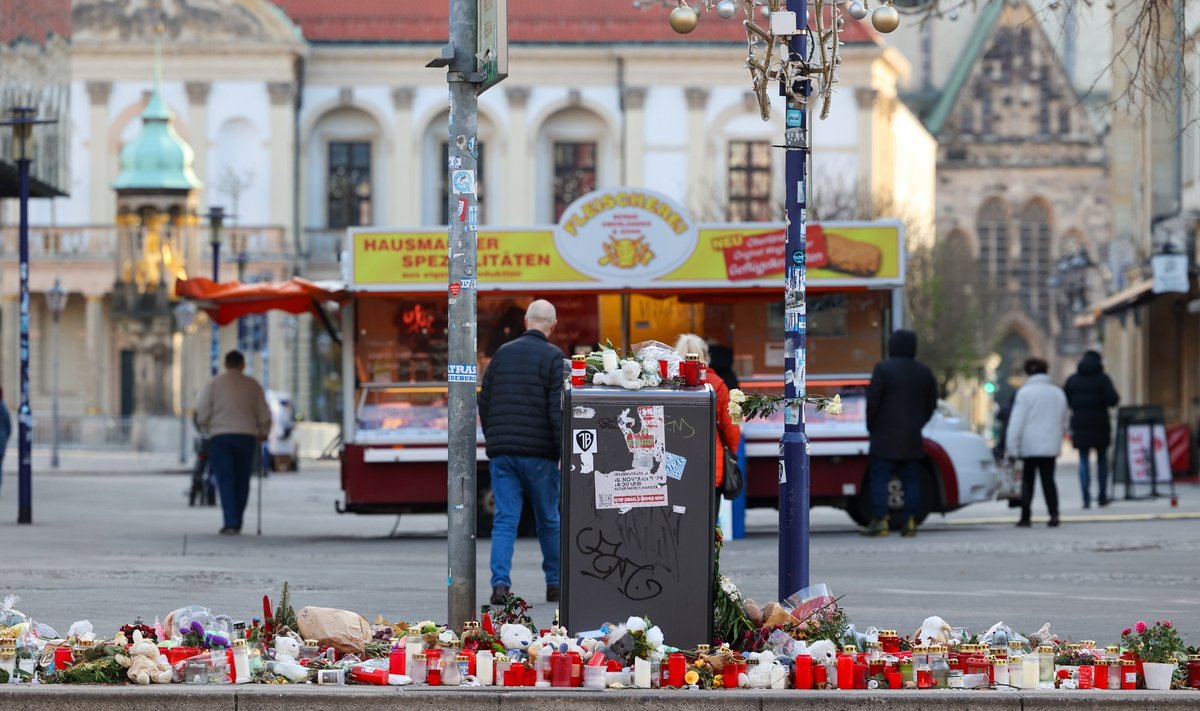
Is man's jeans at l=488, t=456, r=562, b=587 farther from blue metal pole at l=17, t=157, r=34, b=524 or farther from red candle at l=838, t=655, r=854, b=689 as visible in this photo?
blue metal pole at l=17, t=157, r=34, b=524

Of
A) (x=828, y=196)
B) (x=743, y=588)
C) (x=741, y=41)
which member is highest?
(x=741, y=41)

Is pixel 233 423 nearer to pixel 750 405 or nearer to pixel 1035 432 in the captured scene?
pixel 1035 432

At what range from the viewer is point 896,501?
21.8 metres

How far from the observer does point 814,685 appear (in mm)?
9266

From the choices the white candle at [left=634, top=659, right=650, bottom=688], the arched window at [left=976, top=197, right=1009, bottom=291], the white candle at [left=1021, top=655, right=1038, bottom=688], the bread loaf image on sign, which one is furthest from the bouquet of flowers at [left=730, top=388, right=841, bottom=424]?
the arched window at [left=976, top=197, right=1009, bottom=291]

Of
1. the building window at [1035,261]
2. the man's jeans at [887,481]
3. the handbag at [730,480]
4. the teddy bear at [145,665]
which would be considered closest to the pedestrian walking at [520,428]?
the handbag at [730,480]

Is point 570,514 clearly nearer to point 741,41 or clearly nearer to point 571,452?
point 571,452

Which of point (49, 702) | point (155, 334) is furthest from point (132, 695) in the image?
point (155, 334)

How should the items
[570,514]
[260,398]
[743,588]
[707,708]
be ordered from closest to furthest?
[707,708] → [570,514] → [743,588] → [260,398]

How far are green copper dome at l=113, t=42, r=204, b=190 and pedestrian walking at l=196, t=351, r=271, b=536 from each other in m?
36.0

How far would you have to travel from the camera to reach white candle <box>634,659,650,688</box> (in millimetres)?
9211

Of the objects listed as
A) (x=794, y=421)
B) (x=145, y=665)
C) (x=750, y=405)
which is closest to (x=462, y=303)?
(x=750, y=405)

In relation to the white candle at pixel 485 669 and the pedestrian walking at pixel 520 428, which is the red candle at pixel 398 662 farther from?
the pedestrian walking at pixel 520 428

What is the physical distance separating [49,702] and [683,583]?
9.19ft
